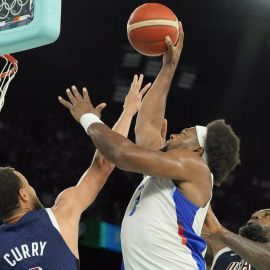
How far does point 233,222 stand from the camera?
34.3ft

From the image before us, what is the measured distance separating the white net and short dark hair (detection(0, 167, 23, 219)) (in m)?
0.88

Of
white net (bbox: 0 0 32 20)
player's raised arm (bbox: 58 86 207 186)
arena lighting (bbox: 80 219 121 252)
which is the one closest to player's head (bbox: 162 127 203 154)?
player's raised arm (bbox: 58 86 207 186)

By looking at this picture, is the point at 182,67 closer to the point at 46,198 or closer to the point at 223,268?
the point at 46,198

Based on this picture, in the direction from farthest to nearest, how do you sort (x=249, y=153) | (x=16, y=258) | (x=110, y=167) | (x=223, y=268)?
(x=249, y=153), (x=223, y=268), (x=110, y=167), (x=16, y=258)

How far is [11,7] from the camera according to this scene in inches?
132

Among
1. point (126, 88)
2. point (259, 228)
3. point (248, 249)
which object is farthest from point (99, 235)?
point (248, 249)

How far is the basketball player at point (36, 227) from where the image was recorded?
114 inches

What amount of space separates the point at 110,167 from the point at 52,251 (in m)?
0.63

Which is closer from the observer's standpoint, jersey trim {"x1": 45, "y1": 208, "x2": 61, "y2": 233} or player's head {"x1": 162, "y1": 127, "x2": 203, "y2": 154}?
jersey trim {"x1": 45, "y1": 208, "x2": 61, "y2": 233}

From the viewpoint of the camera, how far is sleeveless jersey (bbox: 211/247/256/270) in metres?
4.32

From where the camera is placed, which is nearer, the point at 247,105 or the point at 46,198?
the point at 46,198

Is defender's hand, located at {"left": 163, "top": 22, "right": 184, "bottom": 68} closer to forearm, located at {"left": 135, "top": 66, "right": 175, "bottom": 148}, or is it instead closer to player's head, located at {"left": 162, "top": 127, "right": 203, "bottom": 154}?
forearm, located at {"left": 135, "top": 66, "right": 175, "bottom": 148}

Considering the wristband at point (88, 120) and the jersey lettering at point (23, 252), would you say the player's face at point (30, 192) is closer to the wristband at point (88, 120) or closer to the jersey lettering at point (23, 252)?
the jersey lettering at point (23, 252)

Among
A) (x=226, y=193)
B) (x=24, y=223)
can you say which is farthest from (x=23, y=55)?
(x=24, y=223)
